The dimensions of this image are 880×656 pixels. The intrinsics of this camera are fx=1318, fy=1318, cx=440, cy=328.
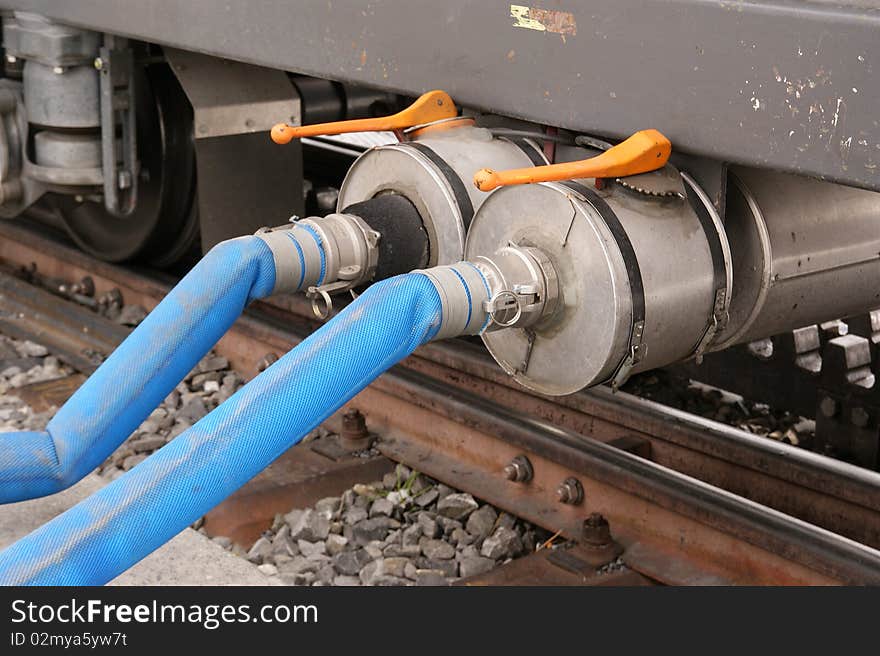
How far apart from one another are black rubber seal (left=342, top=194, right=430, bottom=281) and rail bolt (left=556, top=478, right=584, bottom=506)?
36.6 inches

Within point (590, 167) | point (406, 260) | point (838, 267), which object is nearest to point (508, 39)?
point (590, 167)

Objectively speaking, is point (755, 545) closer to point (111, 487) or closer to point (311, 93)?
point (111, 487)

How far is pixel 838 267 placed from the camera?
278 cm

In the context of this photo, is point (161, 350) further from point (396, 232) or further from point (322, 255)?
point (396, 232)

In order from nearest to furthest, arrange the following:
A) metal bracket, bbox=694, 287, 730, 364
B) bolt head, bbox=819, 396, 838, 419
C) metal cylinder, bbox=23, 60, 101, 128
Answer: metal bracket, bbox=694, 287, 730, 364 → bolt head, bbox=819, 396, 838, 419 → metal cylinder, bbox=23, 60, 101, 128

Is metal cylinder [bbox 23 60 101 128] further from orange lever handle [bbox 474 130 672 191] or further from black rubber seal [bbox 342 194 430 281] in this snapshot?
orange lever handle [bbox 474 130 672 191]

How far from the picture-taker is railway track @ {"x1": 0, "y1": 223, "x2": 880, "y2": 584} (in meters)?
3.14

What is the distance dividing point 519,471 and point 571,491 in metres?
0.20

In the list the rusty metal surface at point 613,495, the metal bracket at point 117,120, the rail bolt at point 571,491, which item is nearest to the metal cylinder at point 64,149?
the metal bracket at point 117,120

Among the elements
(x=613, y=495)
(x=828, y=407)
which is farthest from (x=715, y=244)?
(x=828, y=407)

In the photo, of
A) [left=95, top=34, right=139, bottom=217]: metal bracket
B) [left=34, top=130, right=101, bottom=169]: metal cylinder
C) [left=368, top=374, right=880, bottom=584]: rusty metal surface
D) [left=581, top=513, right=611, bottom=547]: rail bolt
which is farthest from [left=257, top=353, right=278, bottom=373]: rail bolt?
[left=581, top=513, right=611, bottom=547]: rail bolt

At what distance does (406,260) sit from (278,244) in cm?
31

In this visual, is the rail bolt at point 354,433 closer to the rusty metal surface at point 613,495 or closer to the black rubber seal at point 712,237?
the rusty metal surface at point 613,495

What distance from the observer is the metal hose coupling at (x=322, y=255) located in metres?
2.65
